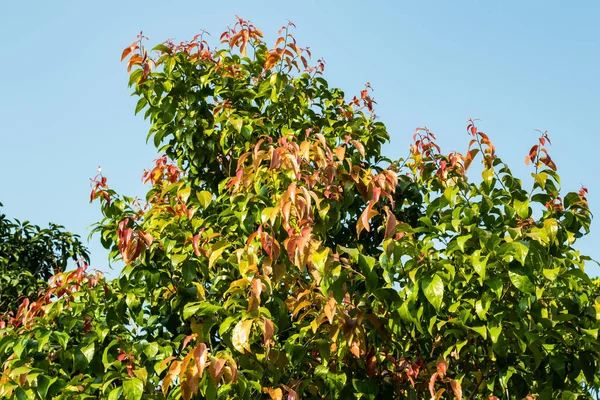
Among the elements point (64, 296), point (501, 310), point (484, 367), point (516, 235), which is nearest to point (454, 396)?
point (484, 367)

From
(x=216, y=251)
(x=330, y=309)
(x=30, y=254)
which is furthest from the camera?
(x=30, y=254)

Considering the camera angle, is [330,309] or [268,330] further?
[330,309]

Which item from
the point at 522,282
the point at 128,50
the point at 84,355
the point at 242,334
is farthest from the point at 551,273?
the point at 128,50

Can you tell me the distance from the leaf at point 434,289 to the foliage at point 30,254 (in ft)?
20.0

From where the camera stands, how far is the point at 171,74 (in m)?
5.59

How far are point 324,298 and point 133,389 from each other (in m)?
1.12

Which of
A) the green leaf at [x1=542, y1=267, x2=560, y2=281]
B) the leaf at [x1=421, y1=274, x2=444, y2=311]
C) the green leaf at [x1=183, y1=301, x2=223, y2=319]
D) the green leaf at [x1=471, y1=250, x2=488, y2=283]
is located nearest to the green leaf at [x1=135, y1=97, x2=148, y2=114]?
the green leaf at [x1=183, y1=301, x2=223, y2=319]

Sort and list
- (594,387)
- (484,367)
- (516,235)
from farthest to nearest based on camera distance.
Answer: (594,387)
(484,367)
(516,235)

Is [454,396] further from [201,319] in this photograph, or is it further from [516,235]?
[201,319]

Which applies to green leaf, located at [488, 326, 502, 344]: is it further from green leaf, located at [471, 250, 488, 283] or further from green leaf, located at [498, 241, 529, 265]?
green leaf, located at [498, 241, 529, 265]

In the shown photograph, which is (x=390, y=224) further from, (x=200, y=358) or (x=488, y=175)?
(x=200, y=358)

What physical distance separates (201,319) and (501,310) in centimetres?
188

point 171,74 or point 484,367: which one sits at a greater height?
point 171,74

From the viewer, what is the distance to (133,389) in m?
3.89
